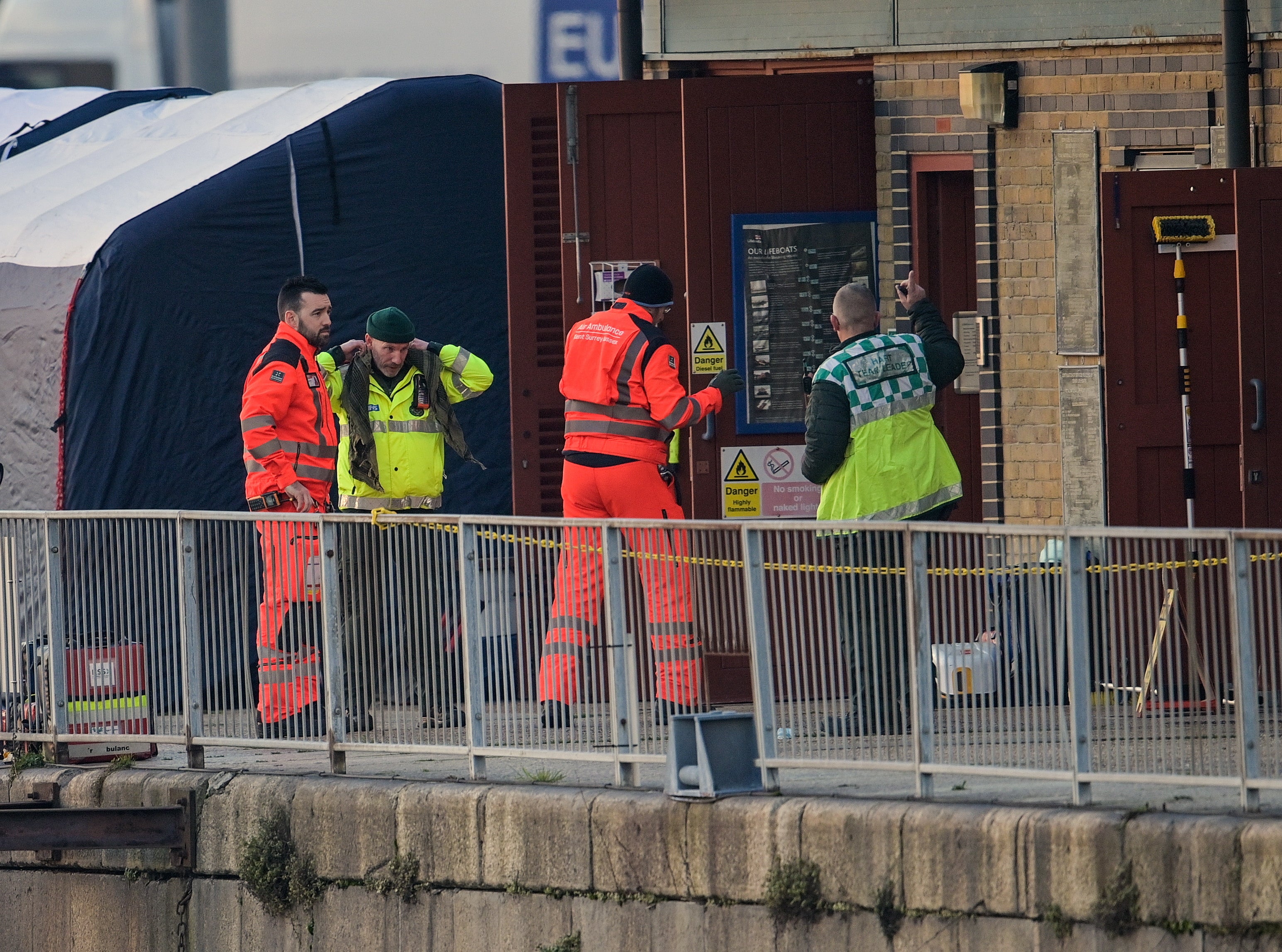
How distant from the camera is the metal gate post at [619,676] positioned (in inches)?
301

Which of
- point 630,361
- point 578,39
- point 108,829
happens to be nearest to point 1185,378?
point 630,361

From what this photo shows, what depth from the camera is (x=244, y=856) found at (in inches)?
331

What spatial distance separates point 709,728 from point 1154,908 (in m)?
1.60

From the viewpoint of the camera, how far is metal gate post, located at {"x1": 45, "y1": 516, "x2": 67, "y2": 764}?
29.5 feet

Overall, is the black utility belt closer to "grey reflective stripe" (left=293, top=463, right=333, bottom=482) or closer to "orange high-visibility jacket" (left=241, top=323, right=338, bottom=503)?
"orange high-visibility jacket" (left=241, top=323, right=338, bottom=503)

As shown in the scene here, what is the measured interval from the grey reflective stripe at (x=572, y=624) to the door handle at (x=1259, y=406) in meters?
3.22

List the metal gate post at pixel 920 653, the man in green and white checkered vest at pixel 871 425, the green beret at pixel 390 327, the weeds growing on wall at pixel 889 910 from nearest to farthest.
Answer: the weeds growing on wall at pixel 889 910, the metal gate post at pixel 920 653, the man in green and white checkered vest at pixel 871 425, the green beret at pixel 390 327

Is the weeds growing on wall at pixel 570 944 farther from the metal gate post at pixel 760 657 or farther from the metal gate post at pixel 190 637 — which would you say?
the metal gate post at pixel 190 637

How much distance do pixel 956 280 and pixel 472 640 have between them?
4283 mm

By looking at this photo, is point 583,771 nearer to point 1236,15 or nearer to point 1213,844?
point 1213,844

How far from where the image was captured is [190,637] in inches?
342

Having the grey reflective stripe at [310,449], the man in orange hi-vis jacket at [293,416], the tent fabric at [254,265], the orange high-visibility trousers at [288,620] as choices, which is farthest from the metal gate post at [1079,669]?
the tent fabric at [254,265]

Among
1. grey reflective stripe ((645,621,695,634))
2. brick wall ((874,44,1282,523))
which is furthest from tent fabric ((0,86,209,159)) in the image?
grey reflective stripe ((645,621,695,634))

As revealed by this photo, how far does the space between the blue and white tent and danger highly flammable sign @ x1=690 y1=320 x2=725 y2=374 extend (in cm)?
269
